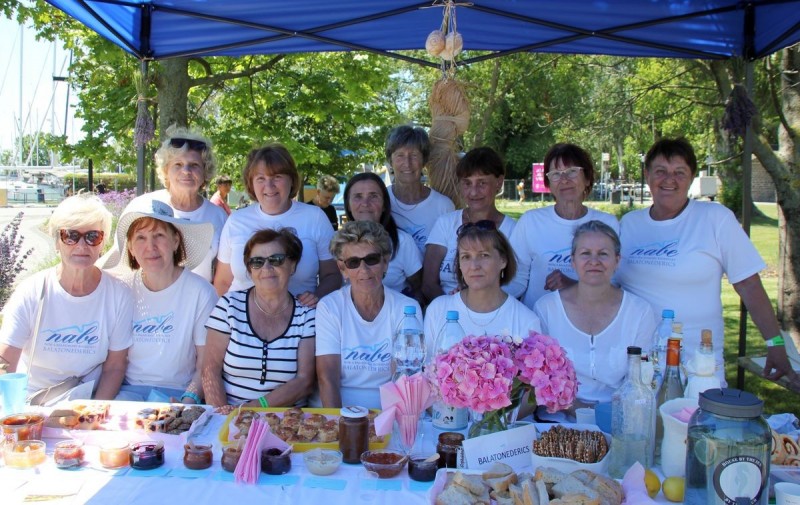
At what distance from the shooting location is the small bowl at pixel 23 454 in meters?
1.96

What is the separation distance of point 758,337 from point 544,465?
644cm

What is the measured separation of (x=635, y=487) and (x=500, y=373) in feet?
1.52

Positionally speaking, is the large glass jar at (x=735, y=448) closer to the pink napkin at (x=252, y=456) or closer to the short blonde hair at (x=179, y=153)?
the pink napkin at (x=252, y=456)

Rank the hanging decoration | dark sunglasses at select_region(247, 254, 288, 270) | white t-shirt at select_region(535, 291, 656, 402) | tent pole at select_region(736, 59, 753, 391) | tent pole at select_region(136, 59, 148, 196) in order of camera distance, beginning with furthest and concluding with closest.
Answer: tent pole at select_region(136, 59, 148, 196) < tent pole at select_region(736, 59, 753, 391) < the hanging decoration < dark sunglasses at select_region(247, 254, 288, 270) < white t-shirt at select_region(535, 291, 656, 402)

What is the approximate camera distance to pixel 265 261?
286 cm

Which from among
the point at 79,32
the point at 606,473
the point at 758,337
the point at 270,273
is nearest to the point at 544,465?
the point at 606,473

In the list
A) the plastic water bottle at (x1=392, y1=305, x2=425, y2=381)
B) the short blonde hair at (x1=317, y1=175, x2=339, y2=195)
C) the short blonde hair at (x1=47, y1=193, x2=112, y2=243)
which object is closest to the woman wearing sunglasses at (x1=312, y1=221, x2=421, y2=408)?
the plastic water bottle at (x1=392, y1=305, x2=425, y2=381)

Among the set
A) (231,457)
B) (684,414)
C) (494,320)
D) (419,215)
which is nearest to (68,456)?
(231,457)

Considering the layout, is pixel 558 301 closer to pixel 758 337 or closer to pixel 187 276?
pixel 187 276

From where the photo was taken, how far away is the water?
193 centimetres

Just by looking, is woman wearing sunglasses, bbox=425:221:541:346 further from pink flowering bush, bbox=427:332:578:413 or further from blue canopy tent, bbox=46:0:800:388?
blue canopy tent, bbox=46:0:800:388

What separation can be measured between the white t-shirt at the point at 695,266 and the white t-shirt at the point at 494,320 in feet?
2.47

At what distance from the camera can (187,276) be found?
3123 mm

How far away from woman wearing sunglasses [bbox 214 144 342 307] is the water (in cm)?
183
